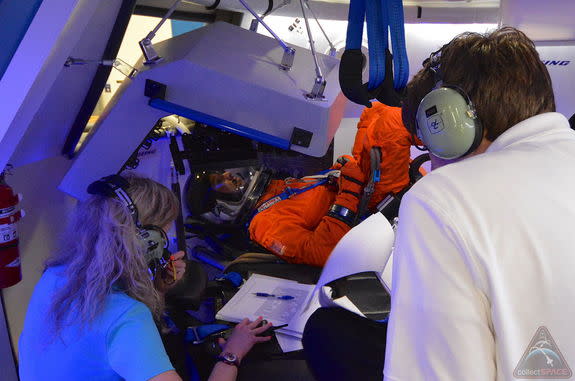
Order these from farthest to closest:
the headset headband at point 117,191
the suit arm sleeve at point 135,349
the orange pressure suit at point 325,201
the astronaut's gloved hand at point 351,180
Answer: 1. the astronaut's gloved hand at point 351,180
2. the orange pressure suit at point 325,201
3. the headset headband at point 117,191
4. the suit arm sleeve at point 135,349

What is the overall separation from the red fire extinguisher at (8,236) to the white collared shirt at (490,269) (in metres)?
1.17

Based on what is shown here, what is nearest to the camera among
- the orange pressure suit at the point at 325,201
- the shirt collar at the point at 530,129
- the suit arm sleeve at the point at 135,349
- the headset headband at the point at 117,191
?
the shirt collar at the point at 530,129

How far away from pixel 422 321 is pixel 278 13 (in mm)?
3655

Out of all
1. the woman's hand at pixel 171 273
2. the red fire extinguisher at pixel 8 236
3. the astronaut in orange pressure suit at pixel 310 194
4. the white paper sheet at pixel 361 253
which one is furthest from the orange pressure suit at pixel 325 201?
the red fire extinguisher at pixel 8 236

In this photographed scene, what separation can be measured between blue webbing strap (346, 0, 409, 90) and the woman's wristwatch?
934mm

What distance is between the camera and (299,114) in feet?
5.16

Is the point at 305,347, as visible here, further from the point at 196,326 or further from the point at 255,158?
the point at 255,158

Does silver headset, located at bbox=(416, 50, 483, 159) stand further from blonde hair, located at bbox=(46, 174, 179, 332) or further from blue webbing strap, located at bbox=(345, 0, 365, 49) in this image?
blonde hair, located at bbox=(46, 174, 179, 332)

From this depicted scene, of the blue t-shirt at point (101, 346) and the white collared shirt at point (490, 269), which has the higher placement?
the white collared shirt at point (490, 269)

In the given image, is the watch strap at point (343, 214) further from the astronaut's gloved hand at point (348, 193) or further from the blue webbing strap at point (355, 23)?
the blue webbing strap at point (355, 23)

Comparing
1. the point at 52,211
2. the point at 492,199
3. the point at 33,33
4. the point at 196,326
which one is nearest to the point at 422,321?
the point at 492,199

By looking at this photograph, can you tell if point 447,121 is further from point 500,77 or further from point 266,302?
point 266,302

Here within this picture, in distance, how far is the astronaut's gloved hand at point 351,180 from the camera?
9.69 feet

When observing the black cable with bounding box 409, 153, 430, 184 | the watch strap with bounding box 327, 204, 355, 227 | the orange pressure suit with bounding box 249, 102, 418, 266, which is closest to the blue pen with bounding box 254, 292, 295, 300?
the orange pressure suit with bounding box 249, 102, 418, 266
